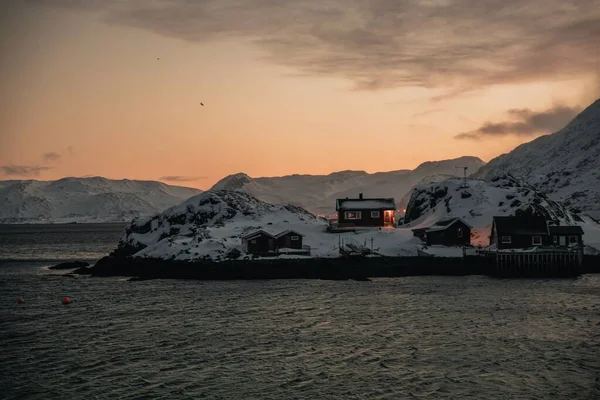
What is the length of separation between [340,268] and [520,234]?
92.8 ft

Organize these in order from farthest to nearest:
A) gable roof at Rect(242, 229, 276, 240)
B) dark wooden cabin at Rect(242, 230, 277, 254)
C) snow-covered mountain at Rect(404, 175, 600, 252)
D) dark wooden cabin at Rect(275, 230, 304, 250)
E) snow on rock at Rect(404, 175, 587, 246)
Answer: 1. snow on rock at Rect(404, 175, 587, 246)
2. snow-covered mountain at Rect(404, 175, 600, 252)
3. dark wooden cabin at Rect(275, 230, 304, 250)
4. dark wooden cabin at Rect(242, 230, 277, 254)
5. gable roof at Rect(242, 229, 276, 240)

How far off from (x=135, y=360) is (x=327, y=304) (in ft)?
95.8

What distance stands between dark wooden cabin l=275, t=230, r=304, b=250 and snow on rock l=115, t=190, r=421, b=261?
61.1 inches

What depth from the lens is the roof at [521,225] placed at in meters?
104

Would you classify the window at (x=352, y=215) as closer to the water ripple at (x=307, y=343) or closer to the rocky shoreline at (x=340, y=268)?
the rocky shoreline at (x=340, y=268)

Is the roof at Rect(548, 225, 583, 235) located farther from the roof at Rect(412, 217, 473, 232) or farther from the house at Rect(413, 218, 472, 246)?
the roof at Rect(412, 217, 473, 232)

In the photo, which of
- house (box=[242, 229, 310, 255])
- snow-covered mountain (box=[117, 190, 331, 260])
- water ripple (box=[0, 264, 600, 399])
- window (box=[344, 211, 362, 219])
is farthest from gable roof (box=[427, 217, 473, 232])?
water ripple (box=[0, 264, 600, 399])

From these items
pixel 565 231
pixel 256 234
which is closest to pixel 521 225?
pixel 565 231

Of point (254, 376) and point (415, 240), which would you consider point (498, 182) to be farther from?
point (254, 376)

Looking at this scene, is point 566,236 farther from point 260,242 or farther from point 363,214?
point 260,242

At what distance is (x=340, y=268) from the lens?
10200 centimetres

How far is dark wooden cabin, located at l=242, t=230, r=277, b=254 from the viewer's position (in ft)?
356

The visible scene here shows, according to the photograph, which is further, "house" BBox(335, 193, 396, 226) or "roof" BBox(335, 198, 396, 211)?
"roof" BBox(335, 198, 396, 211)

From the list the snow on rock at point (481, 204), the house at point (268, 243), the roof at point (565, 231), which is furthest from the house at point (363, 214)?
the roof at point (565, 231)
